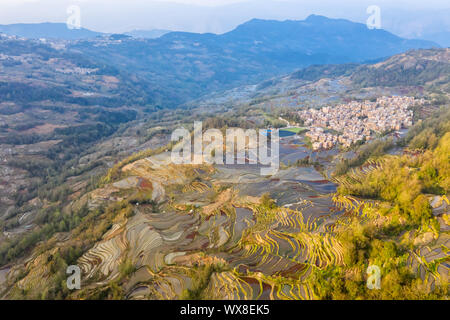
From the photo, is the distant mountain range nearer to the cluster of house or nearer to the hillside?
the cluster of house

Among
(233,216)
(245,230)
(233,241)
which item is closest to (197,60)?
(233,216)

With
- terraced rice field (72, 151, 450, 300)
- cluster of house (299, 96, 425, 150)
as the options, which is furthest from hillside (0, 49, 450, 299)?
cluster of house (299, 96, 425, 150)

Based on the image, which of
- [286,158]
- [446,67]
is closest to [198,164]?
[286,158]

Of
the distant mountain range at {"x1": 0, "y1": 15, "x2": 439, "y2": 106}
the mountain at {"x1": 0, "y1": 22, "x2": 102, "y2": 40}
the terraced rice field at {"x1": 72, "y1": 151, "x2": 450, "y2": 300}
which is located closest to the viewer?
the terraced rice field at {"x1": 72, "y1": 151, "x2": 450, "y2": 300}

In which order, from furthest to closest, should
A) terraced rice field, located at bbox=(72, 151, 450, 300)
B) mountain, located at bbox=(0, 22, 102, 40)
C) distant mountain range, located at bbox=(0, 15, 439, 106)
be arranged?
mountain, located at bbox=(0, 22, 102, 40) → distant mountain range, located at bbox=(0, 15, 439, 106) → terraced rice field, located at bbox=(72, 151, 450, 300)

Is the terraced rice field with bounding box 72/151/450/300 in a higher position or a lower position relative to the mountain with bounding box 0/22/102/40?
lower

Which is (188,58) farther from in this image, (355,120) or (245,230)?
(245,230)
